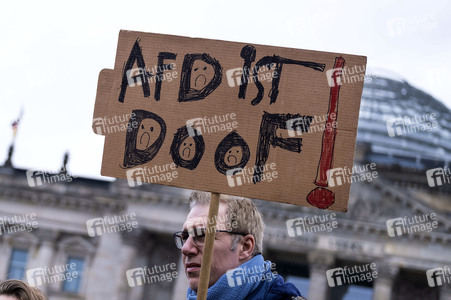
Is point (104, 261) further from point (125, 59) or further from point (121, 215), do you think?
point (125, 59)

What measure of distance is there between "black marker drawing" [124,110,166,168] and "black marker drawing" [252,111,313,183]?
54 cm

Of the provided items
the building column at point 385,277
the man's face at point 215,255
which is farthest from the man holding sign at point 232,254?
the building column at point 385,277

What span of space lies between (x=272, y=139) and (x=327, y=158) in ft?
1.03

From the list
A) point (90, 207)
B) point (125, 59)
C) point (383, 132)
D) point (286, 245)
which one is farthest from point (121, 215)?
point (125, 59)

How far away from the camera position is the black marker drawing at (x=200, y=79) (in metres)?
5.46

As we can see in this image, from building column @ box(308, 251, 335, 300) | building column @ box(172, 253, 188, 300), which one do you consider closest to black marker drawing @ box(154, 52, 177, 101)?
building column @ box(172, 253, 188, 300)

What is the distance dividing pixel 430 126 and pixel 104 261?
24.8 metres

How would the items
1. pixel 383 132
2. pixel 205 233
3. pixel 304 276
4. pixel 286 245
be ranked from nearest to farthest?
pixel 205 233 → pixel 286 245 → pixel 304 276 → pixel 383 132

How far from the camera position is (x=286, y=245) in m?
43.2

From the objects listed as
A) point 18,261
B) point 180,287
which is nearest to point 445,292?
point 180,287

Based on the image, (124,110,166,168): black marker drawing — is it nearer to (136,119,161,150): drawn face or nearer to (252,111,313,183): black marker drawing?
(136,119,161,150): drawn face

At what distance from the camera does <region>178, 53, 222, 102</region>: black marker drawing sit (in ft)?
17.9

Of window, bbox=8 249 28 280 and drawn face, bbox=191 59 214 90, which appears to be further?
window, bbox=8 249 28 280

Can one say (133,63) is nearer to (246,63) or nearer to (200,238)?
(246,63)
